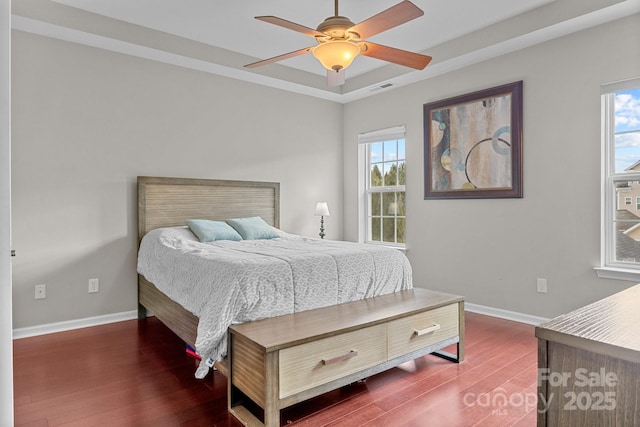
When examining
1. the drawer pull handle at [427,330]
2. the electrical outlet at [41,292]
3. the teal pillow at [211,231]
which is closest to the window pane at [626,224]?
the drawer pull handle at [427,330]

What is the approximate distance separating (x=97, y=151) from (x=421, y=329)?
3130mm

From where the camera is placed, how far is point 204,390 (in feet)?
7.28

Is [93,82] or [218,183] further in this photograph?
[218,183]

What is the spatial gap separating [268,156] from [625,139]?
3.41 m

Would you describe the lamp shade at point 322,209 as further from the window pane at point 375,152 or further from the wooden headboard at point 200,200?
the window pane at point 375,152

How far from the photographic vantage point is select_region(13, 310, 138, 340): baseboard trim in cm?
311

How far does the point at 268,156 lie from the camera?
15.0 feet

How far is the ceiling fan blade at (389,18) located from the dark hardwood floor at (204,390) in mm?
2119

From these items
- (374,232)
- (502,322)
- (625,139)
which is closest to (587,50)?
(625,139)

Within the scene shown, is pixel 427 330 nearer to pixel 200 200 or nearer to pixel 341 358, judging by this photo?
pixel 341 358

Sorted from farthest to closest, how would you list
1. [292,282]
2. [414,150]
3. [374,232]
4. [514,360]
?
1. [374,232]
2. [414,150]
3. [514,360]
4. [292,282]

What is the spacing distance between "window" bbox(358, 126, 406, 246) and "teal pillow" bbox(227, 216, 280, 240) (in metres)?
1.67

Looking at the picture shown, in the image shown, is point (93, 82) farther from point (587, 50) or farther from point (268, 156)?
point (587, 50)

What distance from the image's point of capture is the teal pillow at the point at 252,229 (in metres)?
3.73
